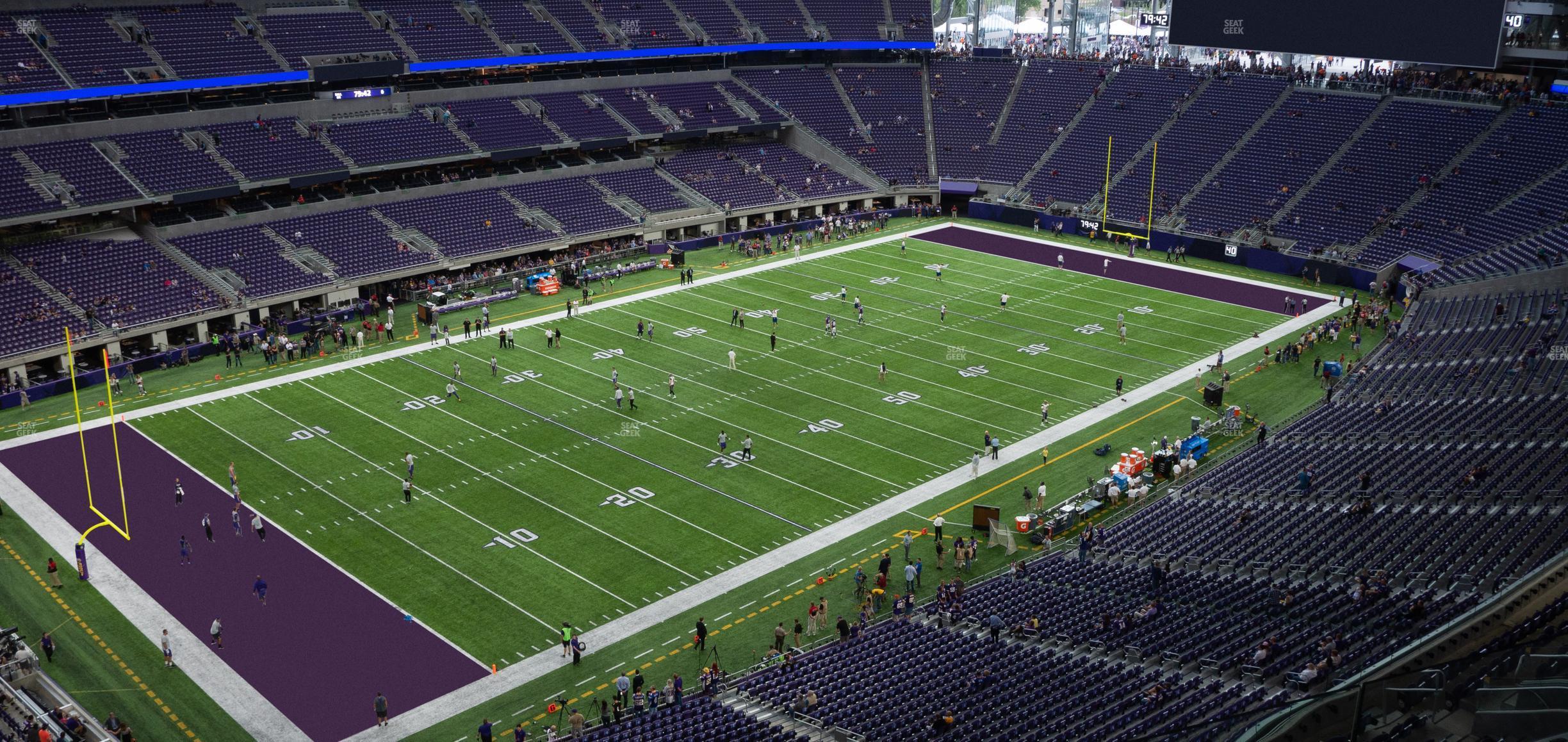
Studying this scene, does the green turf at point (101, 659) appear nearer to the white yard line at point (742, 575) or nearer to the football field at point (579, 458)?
the white yard line at point (742, 575)

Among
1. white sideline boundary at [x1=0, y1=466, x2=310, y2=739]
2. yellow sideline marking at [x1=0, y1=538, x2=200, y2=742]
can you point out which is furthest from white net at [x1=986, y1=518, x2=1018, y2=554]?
yellow sideline marking at [x1=0, y1=538, x2=200, y2=742]

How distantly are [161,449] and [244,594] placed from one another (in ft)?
38.4

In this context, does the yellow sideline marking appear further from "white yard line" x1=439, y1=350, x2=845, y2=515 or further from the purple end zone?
"white yard line" x1=439, y1=350, x2=845, y2=515

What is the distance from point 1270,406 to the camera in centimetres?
4441

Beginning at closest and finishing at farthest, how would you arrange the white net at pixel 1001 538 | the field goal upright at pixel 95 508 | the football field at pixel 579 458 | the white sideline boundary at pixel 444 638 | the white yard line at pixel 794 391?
the white sideline boundary at pixel 444 638, the field goal upright at pixel 95 508, the football field at pixel 579 458, the white net at pixel 1001 538, the white yard line at pixel 794 391

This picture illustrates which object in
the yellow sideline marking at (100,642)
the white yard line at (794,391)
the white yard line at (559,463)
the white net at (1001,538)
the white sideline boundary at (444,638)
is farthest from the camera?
the white yard line at (794,391)

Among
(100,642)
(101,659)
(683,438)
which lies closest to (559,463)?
(683,438)

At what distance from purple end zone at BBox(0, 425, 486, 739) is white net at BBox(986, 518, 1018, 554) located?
14293mm

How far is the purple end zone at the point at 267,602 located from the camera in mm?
27766

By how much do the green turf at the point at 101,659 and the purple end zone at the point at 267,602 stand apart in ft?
1.68

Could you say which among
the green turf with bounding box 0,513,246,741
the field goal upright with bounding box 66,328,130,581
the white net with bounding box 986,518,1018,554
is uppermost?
the field goal upright with bounding box 66,328,130,581

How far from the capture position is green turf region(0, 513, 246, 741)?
26609 mm

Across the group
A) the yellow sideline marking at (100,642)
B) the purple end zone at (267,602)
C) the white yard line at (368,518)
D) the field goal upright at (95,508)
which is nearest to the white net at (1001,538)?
the white yard line at (368,518)

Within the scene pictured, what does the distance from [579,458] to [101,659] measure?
49.7 feet
